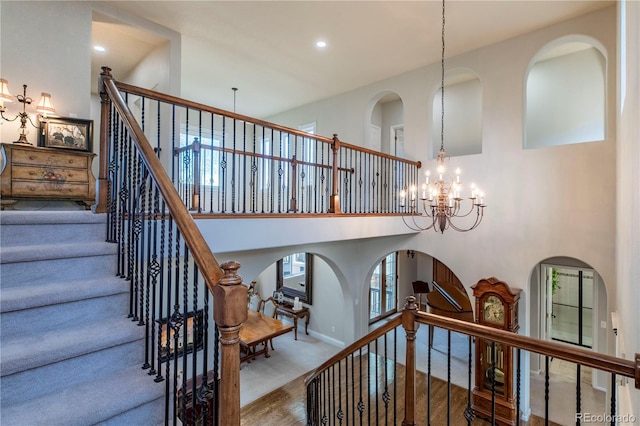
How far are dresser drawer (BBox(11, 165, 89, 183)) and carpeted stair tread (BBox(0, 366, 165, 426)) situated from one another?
→ 296 centimetres

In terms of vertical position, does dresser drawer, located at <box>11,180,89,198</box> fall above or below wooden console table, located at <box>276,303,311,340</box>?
above

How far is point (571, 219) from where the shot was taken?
13.5ft

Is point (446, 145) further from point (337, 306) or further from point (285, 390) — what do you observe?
point (285, 390)

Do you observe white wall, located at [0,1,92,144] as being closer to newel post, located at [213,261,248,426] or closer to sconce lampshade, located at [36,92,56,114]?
sconce lampshade, located at [36,92,56,114]

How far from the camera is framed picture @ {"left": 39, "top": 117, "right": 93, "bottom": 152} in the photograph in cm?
350

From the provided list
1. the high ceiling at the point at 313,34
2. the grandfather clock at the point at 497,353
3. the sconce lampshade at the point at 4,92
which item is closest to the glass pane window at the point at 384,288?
the grandfather clock at the point at 497,353

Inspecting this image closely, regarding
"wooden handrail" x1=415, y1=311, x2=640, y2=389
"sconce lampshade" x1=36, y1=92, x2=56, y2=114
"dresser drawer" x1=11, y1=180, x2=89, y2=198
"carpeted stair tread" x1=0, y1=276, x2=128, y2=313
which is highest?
"sconce lampshade" x1=36, y1=92, x2=56, y2=114

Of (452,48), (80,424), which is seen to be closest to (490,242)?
(452,48)

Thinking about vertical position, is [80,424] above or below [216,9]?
below

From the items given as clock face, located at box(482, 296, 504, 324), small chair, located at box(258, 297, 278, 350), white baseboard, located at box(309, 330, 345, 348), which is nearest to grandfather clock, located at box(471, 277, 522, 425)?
clock face, located at box(482, 296, 504, 324)

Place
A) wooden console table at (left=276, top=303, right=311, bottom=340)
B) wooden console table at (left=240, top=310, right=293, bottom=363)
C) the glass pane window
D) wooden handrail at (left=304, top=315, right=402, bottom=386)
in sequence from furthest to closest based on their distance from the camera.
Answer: the glass pane window
wooden console table at (left=276, top=303, right=311, bottom=340)
wooden console table at (left=240, top=310, right=293, bottom=363)
wooden handrail at (left=304, top=315, right=402, bottom=386)

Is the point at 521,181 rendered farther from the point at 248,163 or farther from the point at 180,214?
the point at 248,163

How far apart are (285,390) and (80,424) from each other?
488 cm

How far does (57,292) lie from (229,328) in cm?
119
